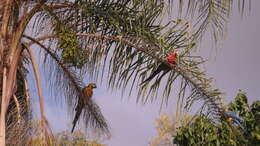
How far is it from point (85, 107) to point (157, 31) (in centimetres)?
232

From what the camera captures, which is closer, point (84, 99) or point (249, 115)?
point (84, 99)

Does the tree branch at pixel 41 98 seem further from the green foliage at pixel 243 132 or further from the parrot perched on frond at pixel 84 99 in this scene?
the green foliage at pixel 243 132

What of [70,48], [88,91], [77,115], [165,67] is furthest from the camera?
[77,115]

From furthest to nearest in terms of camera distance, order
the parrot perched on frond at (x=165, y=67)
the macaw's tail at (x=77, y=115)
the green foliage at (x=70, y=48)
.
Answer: the macaw's tail at (x=77, y=115), the green foliage at (x=70, y=48), the parrot perched on frond at (x=165, y=67)

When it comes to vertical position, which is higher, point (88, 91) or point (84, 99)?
point (88, 91)

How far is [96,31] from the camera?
523 cm

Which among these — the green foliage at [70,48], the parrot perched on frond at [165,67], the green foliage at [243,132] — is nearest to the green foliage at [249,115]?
the green foliage at [243,132]

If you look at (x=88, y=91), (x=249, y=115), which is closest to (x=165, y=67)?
(x=88, y=91)

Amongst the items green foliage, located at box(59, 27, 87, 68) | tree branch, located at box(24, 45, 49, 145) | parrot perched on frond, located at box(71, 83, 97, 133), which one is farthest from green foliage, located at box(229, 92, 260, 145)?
tree branch, located at box(24, 45, 49, 145)

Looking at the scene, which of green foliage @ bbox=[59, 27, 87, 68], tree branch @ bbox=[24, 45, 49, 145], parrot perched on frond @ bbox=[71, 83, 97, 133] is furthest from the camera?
parrot perched on frond @ bbox=[71, 83, 97, 133]

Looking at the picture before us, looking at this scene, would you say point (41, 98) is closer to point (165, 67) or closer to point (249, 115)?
point (165, 67)

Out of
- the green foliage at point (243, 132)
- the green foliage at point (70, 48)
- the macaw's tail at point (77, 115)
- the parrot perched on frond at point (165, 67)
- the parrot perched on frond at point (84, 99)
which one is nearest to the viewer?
the parrot perched on frond at point (165, 67)

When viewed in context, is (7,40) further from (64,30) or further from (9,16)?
(64,30)

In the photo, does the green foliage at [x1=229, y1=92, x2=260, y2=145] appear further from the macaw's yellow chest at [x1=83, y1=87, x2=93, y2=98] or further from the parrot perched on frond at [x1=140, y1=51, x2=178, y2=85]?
the parrot perched on frond at [x1=140, y1=51, x2=178, y2=85]
